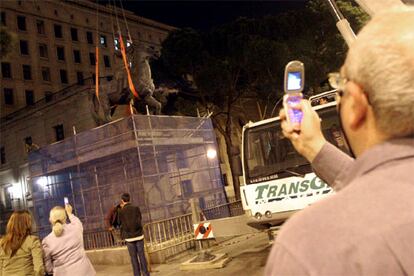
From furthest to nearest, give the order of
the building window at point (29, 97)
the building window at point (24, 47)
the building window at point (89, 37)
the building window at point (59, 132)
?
1. the building window at point (89, 37)
2. the building window at point (24, 47)
3. the building window at point (29, 97)
4. the building window at point (59, 132)

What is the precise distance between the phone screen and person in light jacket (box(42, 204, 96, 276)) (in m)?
4.48

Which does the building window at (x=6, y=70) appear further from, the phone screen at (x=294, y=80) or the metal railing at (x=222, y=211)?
the phone screen at (x=294, y=80)

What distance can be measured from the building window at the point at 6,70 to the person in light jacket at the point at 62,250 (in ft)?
149

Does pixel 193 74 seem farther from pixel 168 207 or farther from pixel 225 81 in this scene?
pixel 168 207

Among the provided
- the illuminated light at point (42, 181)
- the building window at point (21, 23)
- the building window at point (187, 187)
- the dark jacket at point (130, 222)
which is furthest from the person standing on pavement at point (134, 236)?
the building window at point (21, 23)

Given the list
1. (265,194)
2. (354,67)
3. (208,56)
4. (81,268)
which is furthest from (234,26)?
(354,67)

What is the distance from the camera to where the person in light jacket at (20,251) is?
5102 mm

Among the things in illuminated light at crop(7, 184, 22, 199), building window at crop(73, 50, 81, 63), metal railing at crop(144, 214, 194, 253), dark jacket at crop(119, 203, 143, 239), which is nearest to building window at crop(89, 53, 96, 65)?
building window at crop(73, 50, 81, 63)

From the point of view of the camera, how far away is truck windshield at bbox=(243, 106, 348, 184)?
335 inches

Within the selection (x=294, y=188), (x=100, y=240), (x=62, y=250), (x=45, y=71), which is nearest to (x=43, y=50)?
(x=45, y=71)

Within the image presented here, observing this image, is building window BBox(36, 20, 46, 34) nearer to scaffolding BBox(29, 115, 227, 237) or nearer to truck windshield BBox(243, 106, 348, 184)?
scaffolding BBox(29, 115, 227, 237)

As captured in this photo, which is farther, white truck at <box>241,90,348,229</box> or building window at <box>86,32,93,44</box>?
building window at <box>86,32,93,44</box>

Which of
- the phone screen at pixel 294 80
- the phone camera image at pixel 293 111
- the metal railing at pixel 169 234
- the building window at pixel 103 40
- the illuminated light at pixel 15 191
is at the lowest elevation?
the metal railing at pixel 169 234

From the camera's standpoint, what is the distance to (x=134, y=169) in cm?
1600
